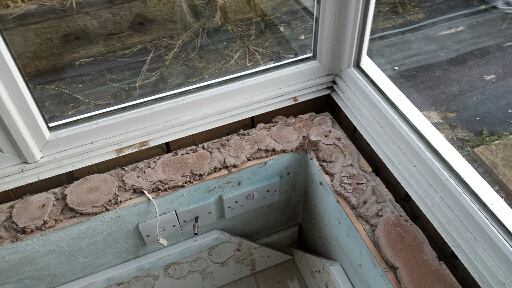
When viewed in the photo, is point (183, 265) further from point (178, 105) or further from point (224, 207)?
point (178, 105)

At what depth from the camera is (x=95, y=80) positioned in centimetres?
113

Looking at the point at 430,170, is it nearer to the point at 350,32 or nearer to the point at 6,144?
the point at 350,32

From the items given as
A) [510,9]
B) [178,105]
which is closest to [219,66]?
[178,105]

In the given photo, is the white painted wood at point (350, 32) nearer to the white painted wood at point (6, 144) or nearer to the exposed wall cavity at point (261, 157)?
the exposed wall cavity at point (261, 157)

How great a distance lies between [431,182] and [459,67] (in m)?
0.26

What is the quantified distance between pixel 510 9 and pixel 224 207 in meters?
0.81

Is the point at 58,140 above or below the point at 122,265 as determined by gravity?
above

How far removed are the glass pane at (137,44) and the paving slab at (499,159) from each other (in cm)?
52

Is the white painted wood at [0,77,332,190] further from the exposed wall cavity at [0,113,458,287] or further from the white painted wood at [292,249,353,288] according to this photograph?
the white painted wood at [292,249,353,288]

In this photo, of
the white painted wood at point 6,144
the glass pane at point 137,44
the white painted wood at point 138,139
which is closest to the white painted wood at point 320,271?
the white painted wood at point 138,139

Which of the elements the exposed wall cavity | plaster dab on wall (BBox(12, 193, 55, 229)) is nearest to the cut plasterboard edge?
the exposed wall cavity

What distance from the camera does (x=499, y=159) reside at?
91 centimetres

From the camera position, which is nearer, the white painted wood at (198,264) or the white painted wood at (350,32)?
the white painted wood at (350,32)

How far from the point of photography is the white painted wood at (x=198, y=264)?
4.15 feet
